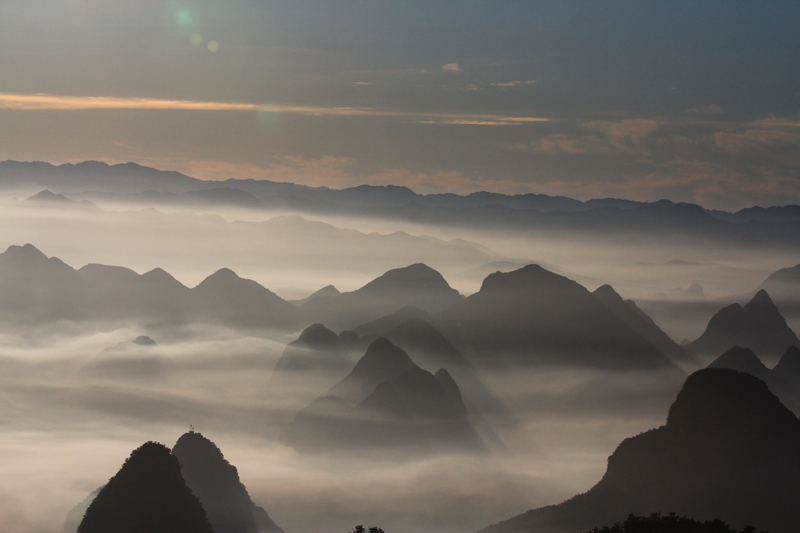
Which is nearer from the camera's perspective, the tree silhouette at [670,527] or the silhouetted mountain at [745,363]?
the tree silhouette at [670,527]

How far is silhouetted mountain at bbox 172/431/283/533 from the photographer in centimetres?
8900

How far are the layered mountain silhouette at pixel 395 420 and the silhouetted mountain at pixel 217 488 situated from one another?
77890mm

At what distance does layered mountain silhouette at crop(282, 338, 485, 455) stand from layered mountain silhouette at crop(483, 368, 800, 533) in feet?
246

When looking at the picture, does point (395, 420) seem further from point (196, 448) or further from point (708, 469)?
point (708, 469)

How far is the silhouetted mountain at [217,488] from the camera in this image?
89000 millimetres

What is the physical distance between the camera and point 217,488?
9044 cm

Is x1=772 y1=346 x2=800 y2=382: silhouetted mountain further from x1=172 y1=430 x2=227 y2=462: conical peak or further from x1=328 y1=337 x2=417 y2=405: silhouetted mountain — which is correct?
x1=172 y1=430 x2=227 y2=462: conical peak

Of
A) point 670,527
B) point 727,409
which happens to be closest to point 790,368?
point 727,409

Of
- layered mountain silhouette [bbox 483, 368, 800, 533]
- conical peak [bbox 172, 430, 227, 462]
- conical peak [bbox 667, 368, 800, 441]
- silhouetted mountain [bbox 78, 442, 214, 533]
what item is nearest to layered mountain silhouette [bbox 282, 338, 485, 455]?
layered mountain silhouette [bbox 483, 368, 800, 533]

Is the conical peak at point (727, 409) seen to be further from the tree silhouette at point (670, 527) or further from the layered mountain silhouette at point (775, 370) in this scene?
the layered mountain silhouette at point (775, 370)

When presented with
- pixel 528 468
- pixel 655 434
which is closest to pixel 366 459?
pixel 528 468

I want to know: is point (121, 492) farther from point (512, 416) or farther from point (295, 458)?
point (512, 416)

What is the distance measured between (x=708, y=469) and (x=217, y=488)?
62.9m

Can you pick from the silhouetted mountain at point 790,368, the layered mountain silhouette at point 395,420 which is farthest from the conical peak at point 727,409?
the silhouetted mountain at point 790,368
